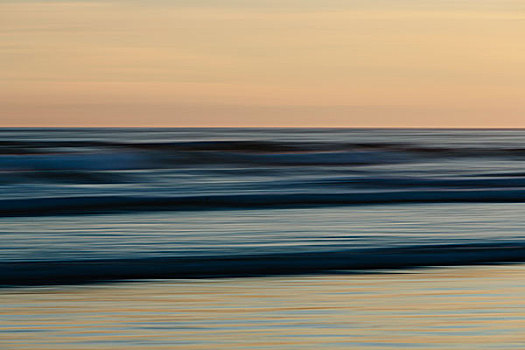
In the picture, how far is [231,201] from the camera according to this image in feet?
26.9

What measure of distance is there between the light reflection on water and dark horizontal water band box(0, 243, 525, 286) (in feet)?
0.65

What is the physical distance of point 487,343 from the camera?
2990mm

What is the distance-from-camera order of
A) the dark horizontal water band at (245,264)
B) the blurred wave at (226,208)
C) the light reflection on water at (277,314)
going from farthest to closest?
the blurred wave at (226,208), the dark horizontal water band at (245,264), the light reflection on water at (277,314)

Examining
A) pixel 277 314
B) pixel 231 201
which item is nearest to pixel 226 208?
pixel 231 201

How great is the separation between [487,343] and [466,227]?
127 inches

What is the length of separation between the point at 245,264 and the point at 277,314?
1157mm

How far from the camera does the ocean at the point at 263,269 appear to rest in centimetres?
314

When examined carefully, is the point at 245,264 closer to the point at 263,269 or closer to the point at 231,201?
the point at 263,269

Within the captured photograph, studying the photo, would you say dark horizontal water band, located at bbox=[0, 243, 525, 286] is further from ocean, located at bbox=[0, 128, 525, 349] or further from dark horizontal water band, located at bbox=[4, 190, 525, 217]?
dark horizontal water band, located at bbox=[4, 190, 525, 217]

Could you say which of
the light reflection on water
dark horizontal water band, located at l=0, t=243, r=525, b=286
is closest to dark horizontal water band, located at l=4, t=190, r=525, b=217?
dark horizontal water band, located at l=0, t=243, r=525, b=286

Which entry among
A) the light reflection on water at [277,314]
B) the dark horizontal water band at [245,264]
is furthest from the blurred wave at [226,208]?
the light reflection on water at [277,314]

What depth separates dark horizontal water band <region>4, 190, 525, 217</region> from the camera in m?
7.46

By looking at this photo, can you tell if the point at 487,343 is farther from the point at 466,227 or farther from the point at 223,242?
the point at 466,227

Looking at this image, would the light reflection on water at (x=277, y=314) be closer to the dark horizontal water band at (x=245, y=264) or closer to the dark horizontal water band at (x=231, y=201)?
the dark horizontal water band at (x=245, y=264)
